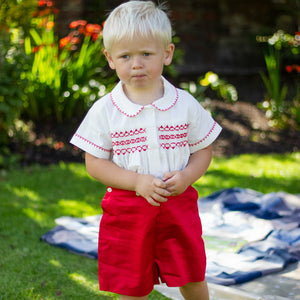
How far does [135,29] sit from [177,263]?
0.91m

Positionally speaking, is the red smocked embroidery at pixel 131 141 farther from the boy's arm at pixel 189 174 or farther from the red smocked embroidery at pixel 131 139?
the boy's arm at pixel 189 174

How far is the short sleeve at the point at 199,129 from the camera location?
2027mm

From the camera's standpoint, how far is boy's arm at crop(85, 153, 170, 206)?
1.83 m

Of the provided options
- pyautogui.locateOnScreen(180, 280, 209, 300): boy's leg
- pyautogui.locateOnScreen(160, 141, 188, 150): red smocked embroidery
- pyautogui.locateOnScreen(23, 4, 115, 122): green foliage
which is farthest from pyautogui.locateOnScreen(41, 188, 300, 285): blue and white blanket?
pyautogui.locateOnScreen(23, 4, 115, 122): green foliage

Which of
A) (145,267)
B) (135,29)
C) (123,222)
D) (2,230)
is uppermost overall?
(135,29)

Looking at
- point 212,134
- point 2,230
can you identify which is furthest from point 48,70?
point 212,134

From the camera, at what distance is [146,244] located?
193 centimetres

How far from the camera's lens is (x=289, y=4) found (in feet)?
28.2

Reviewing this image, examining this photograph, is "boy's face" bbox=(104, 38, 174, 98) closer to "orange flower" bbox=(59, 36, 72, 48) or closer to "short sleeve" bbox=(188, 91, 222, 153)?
"short sleeve" bbox=(188, 91, 222, 153)

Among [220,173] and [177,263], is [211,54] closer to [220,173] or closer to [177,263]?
[220,173]

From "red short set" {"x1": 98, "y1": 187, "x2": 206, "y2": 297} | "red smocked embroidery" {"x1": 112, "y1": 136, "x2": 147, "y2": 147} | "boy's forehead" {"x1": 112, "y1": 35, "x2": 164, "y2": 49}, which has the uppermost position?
"boy's forehead" {"x1": 112, "y1": 35, "x2": 164, "y2": 49}

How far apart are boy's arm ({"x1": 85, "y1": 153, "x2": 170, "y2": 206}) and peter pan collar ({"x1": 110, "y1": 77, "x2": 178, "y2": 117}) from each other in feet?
0.71

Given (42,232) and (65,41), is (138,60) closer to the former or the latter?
(42,232)

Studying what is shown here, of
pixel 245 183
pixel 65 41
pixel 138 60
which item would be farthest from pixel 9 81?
pixel 138 60
